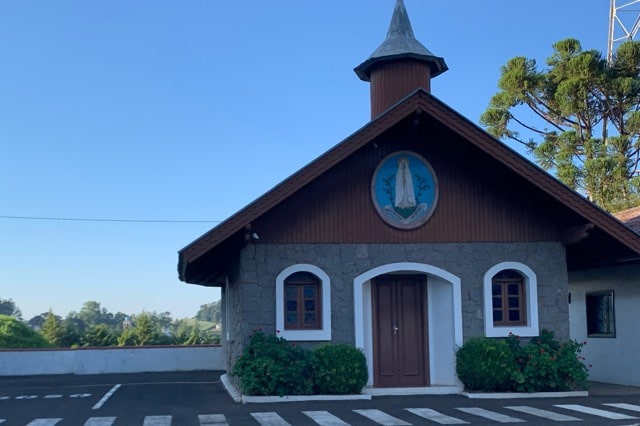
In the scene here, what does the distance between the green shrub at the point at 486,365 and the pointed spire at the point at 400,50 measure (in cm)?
665

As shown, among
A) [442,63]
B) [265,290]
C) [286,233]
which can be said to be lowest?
[265,290]

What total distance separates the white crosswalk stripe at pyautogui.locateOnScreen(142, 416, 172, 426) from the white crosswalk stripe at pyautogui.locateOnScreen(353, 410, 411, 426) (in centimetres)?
295

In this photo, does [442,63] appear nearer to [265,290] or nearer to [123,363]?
[265,290]

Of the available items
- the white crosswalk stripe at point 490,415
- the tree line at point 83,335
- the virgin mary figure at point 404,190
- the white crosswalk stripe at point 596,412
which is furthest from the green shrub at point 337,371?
the tree line at point 83,335

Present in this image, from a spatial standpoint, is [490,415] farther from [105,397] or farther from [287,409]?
[105,397]

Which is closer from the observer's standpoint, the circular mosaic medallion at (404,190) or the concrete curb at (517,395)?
the concrete curb at (517,395)

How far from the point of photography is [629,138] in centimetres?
3198

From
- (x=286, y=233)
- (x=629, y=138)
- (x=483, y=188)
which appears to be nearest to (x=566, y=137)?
(x=629, y=138)

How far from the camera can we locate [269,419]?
12.1m

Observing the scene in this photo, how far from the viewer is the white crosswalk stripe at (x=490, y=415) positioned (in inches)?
466

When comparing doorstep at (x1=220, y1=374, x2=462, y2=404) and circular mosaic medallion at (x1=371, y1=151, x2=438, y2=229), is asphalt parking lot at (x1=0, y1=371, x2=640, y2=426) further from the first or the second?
circular mosaic medallion at (x1=371, y1=151, x2=438, y2=229)

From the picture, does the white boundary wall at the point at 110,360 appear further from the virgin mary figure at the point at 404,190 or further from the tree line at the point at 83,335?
the virgin mary figure at the point at 404,190

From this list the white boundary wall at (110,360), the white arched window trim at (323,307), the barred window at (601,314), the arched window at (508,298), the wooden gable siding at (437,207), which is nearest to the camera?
the white arched window trim at (323,307)

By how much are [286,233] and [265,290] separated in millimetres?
1186
